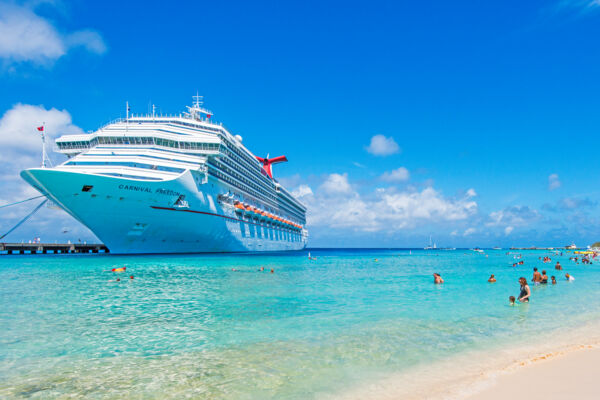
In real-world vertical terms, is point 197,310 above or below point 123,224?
below

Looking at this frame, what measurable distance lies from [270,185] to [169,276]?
51.4 metres

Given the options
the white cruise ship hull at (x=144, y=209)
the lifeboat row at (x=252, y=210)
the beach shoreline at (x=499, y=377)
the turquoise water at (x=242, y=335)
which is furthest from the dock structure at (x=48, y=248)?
the beach shoreline at (x=499, y=377)

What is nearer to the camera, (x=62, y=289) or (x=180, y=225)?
(x=62, y=289)

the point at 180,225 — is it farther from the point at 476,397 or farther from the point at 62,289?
the point at 476,397

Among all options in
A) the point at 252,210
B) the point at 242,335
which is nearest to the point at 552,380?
the point at 242,335

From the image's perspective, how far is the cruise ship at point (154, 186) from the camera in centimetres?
3034

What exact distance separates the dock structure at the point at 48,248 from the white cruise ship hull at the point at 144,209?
124 ft

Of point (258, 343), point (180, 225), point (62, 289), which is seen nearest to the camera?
point (258, 343)

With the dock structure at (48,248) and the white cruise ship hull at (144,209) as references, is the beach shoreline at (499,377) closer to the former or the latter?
the white cruise ship hull at (144,209)

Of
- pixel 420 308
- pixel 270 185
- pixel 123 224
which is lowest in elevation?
pixel 420 308

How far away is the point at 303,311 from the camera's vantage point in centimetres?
1203

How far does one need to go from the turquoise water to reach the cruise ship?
14760mm

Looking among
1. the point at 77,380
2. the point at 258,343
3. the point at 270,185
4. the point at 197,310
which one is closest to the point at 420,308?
the point at 258,343

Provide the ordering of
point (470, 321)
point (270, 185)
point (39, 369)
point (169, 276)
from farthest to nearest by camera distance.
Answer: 1. point (270, 185)
2. point (169, 276)
3. point (470, 321)
4. point (39, 369)
